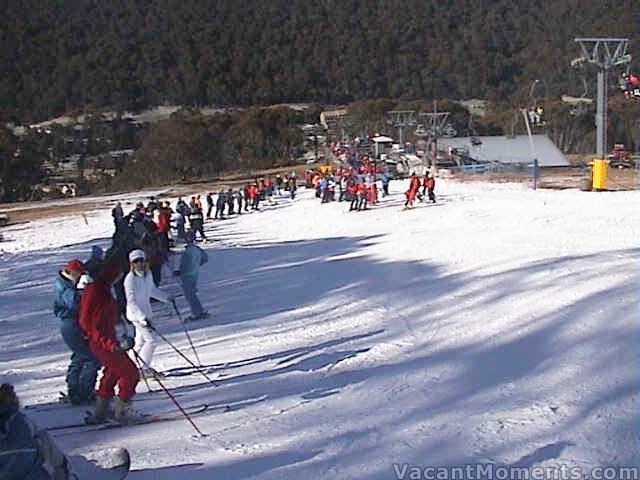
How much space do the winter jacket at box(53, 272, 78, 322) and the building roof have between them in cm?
4068

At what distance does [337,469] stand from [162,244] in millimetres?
6026

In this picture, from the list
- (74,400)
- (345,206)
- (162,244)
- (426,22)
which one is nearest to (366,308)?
(162,244)

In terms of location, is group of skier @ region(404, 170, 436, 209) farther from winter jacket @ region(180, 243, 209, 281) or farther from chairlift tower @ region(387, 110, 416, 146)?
chairlift tower @ region(387, 110, 416, 146)

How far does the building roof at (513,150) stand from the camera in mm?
45750

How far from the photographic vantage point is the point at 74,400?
567cm

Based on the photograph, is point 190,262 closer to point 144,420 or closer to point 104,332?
point 144,420

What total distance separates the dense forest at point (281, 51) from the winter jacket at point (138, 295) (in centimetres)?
7655

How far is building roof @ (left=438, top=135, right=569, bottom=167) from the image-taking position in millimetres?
45750

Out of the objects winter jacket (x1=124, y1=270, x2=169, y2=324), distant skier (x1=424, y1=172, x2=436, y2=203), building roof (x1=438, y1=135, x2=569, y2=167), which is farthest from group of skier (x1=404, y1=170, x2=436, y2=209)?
building roof (x1=438, y1=135, x2=569, y2=167)

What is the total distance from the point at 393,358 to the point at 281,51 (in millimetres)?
123121

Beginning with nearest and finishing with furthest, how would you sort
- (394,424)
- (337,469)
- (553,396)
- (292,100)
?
(337,469)
(394,424)
(553,396)
(292,100)

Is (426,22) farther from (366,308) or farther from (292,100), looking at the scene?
(366,308)

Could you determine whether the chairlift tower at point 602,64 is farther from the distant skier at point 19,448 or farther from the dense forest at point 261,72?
the dense forest at point 261,72

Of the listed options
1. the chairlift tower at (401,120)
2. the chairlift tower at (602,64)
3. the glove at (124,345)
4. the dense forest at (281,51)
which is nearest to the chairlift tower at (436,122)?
the chairlift tower at (401,120)
